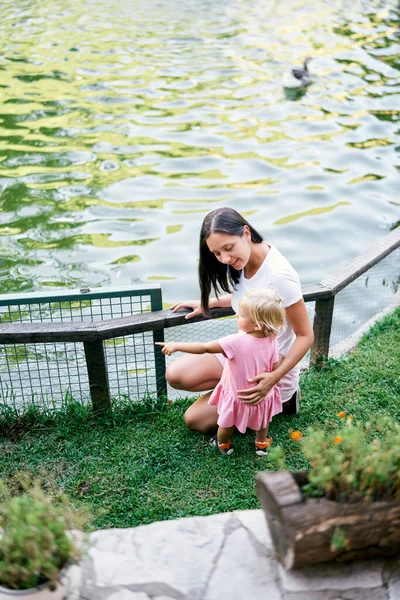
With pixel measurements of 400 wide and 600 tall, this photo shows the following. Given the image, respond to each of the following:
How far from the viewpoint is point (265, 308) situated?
3.01 metres

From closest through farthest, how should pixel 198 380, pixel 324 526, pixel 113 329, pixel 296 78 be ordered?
pixel 324 526, pixel 113 329, pixel 198 380, pixel 296 78

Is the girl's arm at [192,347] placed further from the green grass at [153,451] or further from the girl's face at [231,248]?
the green grass at [153,451]

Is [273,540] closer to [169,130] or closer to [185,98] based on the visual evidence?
[169,130]

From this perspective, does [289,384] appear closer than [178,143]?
Yes

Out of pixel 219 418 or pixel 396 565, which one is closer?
pixel 396 565

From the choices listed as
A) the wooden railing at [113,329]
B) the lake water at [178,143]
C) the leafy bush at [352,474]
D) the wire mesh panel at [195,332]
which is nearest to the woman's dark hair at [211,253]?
the wooden railing at [113,329]

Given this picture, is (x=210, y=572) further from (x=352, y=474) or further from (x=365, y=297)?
(x=365, y=297)

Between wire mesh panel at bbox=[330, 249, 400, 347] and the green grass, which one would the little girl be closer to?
the green grass

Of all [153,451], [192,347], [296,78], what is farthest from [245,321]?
[296,78]

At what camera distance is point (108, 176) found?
8.08 metres

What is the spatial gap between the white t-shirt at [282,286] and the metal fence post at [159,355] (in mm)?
428

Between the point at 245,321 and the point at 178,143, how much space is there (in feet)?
21.1

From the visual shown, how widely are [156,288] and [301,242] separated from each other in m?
3.80

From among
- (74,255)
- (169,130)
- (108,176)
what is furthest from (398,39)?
(74,255)
